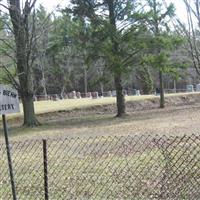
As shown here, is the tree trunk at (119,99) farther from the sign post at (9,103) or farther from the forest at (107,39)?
the sign post at (9,103)

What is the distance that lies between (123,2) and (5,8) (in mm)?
6437

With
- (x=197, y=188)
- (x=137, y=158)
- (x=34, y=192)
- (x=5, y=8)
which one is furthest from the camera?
(x=5, y=8)

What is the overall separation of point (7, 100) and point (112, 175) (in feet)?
9.18

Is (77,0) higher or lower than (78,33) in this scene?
higher

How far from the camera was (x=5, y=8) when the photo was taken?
25.0 metres

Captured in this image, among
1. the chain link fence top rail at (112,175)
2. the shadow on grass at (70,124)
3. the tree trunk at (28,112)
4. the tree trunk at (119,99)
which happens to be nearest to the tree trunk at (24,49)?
the tree trunk at (28,112)

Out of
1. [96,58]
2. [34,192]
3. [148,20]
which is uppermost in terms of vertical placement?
[148,20]

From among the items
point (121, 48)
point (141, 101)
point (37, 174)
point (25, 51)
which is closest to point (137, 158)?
point (37, 174)

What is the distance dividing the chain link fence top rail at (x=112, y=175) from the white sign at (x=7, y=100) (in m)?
1.47

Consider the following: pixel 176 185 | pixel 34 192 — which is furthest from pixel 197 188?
pixel 34 192

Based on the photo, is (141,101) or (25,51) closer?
(25,51)

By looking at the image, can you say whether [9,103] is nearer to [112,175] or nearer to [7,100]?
[7,100]

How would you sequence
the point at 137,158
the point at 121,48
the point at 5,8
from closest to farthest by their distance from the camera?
the point at 137,158 < the point at 5,8 < the point at 121,48

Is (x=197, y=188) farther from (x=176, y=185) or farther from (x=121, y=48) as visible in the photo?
(x=121, y=48)
